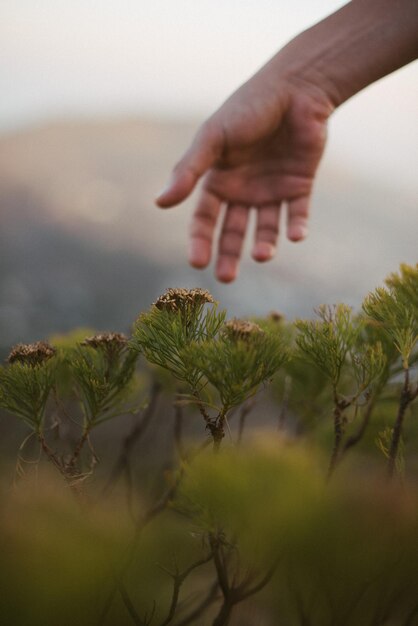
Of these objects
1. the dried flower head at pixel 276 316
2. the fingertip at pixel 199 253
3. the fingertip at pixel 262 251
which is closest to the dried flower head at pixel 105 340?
the dried flower head at pixel 276 316

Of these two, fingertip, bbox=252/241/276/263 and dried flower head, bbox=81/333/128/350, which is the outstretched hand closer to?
fingertip, bbox=252/241/276/263

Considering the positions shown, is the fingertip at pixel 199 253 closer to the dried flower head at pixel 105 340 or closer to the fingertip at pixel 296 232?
the fingertip at pixel 296 232

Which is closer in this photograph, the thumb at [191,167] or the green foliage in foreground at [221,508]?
the green foliage in foreground at [221,508]

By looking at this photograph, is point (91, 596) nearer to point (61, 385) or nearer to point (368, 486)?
point (368, 486)

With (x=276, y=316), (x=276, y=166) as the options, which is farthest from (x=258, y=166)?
(x=276, y=316)

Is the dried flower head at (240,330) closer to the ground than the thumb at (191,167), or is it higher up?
closer to the ground

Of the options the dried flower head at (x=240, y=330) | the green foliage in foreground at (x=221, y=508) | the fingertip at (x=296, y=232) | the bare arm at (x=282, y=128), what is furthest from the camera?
the fingertip at (x=296, y=232)
